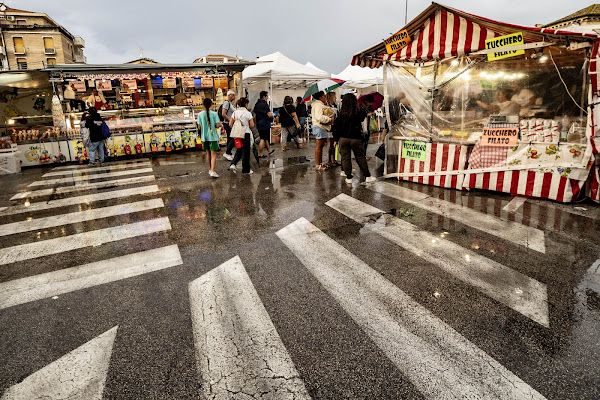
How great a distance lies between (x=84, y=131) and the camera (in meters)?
12.2

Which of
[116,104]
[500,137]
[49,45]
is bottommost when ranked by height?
[500,137]

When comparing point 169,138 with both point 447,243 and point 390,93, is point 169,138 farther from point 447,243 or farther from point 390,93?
point 447,243

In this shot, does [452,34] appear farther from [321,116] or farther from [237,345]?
[237,345]

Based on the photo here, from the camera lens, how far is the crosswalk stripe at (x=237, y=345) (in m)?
2.34

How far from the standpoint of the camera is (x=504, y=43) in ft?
19.8

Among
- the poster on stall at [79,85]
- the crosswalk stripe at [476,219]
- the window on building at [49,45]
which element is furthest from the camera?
the window on building at [49,45]

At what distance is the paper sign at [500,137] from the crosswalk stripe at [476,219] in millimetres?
1520

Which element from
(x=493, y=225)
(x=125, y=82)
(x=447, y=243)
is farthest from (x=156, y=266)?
(x=125, y=82)

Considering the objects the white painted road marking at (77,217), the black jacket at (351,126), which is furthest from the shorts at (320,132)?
the white painted road marking at (77,217)

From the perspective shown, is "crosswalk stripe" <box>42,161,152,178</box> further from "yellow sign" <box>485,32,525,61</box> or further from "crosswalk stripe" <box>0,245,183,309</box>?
"yellow sign" <box>485,32,525,61</box>

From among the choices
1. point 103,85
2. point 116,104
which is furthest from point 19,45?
point 103,85

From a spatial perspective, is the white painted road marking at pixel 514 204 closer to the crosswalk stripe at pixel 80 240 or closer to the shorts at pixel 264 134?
the crosswalk stripe at pixel 80 240

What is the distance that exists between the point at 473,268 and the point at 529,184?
3529mm

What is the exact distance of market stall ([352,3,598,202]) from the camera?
5941 millimetres
